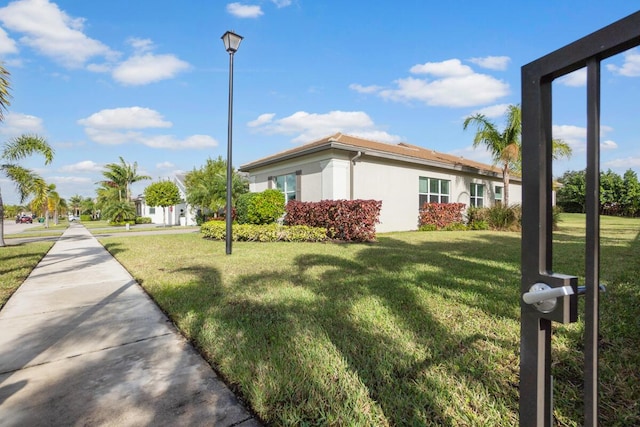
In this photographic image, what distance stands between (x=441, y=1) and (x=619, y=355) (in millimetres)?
9263

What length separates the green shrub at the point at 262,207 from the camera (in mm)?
12820

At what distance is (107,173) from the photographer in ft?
116

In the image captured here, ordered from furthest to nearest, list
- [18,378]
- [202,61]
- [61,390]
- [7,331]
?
[202,61]
[7,331]
[18,378]
[61,390]

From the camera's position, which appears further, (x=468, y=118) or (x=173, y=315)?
(x=468, y=118)

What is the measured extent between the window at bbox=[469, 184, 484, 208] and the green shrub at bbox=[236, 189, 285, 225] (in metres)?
11.3

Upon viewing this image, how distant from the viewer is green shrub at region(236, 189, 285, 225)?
42.1ft

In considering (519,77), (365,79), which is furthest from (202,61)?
(519,77)

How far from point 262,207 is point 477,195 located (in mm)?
12831

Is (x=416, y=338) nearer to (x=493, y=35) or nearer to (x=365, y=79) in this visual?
(x=493, y=35)

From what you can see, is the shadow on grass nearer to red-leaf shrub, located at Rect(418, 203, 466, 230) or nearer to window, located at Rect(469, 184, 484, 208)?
red-leaf shrub, located at Rect(418, 203, 466, 230)

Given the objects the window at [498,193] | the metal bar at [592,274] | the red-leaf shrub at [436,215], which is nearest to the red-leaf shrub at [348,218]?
the red-leaf shrub at [436,215]

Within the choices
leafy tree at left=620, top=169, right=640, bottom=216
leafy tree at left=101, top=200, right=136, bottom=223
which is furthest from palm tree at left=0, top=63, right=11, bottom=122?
leafy tree at left=620, top=169, right=640, bottom=216

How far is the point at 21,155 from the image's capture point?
11.5 m

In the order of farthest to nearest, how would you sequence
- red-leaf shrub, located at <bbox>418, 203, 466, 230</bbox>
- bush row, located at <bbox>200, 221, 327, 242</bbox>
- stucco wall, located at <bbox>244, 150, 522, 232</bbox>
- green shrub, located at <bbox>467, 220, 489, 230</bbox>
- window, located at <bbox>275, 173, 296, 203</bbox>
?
green shrub, located at <bbox>467, 220, 489, 230</bbox>, red-leaf shrub, located at <bbox>418, 203, 466, 230</bbox>, window, located at <bbox>275, 173, 296, 203</bbox>, stucco wall, located at <bbox>244, 150, 522, 232</bbox>, bush row, located at <bbox>200, 221, 327, 242</bbox>
